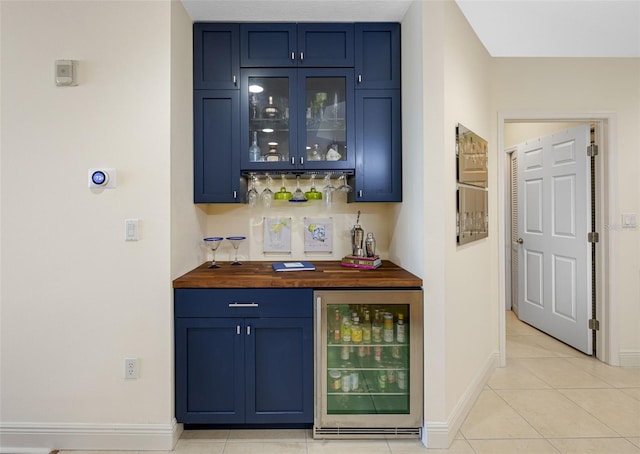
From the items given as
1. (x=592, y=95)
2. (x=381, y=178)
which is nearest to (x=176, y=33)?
(x=381, y=178)

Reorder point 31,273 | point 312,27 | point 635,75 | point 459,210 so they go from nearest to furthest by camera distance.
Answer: point 31,273 < point 459,210 < point 312,27 < point 635,75

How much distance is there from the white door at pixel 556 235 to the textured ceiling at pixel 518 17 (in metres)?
0.69

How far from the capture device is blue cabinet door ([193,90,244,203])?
2.32m

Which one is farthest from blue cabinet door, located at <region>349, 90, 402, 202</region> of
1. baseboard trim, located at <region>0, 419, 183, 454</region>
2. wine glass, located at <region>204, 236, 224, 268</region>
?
baseboard trim, located at <region>0, 419, 183, 454</region>

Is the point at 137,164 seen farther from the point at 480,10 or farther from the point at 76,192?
the point at 480,10

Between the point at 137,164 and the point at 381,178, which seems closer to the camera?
the point at 137,164

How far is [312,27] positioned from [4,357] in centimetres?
266

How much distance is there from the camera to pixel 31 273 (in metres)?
1.96

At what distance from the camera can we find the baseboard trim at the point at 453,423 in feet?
6.48

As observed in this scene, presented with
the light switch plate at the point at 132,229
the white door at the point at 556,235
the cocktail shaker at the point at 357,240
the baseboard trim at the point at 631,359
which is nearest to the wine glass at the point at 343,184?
the cocktail shaker at the point at 357,240

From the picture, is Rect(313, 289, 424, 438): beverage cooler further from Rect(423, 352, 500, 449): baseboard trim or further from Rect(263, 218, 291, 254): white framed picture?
Rect(263, 218, 291, 254): white framed picture

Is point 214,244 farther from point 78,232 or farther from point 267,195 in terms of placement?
point 78,232

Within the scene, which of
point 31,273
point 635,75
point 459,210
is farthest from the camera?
point 635,75

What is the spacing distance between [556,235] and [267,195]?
2.82 metres
